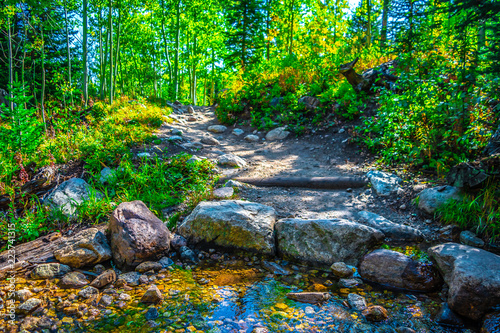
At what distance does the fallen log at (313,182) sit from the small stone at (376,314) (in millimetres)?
2956

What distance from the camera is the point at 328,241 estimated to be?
3432mm

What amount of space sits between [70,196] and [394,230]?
17.5 ft

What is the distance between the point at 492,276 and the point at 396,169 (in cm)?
311

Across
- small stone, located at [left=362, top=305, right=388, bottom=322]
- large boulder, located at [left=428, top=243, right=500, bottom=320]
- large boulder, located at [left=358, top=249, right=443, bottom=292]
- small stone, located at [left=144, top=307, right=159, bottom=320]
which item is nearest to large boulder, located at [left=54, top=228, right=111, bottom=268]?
small stone, located at [left=144, top=307, right=159, bottom=320]

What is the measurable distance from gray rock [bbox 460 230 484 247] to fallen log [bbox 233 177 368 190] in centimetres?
184

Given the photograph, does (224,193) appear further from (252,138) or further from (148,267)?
(252,138)

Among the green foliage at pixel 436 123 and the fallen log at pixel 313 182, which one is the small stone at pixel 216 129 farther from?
the green foliage at pixel 436 123

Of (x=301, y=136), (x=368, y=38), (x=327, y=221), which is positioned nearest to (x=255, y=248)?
(x=327, y=221)

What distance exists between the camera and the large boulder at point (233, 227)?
11.9 feet

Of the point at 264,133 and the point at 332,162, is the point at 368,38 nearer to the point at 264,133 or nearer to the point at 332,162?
the point at 264,133

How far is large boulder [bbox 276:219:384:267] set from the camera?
336 cm

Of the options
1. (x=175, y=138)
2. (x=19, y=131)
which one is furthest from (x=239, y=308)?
(x=19, y=131)

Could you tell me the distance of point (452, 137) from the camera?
4.67 metres

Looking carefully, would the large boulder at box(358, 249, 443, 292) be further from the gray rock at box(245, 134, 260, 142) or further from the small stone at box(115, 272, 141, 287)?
the gray rock at box(245, 134, 260, 142)
